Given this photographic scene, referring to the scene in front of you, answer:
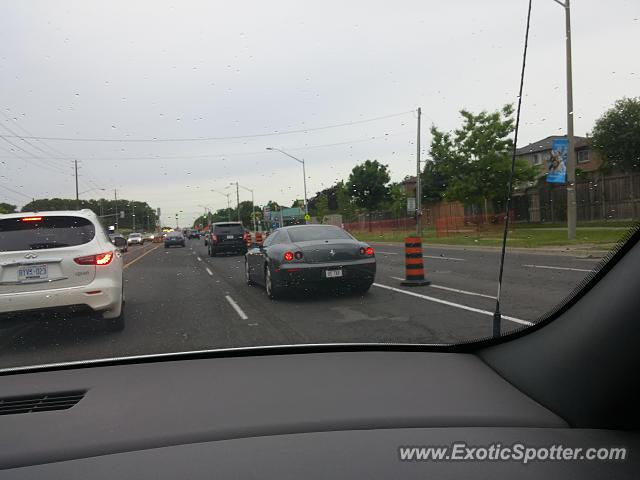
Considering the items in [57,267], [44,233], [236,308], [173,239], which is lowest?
[236,308]

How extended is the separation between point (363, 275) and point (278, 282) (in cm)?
142

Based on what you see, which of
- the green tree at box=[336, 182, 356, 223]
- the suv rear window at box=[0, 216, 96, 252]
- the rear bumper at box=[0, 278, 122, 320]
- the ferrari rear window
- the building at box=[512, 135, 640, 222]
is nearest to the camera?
the building at box=[512, 135, 640, 222]

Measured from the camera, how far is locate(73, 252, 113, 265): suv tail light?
5.89 meters

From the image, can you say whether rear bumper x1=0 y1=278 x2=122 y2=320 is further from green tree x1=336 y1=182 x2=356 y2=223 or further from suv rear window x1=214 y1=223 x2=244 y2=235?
green tree x1=336 y1=182 x2=356 y2=223

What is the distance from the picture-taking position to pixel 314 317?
6758 mm

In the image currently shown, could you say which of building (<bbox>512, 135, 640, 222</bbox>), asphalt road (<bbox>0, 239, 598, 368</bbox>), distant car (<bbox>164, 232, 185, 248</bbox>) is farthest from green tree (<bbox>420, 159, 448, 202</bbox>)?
distant car (<bbox>164, 232, 185, 248</bbox>)

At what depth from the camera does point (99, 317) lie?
6.04 m

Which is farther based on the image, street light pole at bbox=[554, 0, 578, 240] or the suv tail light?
the suv tail light

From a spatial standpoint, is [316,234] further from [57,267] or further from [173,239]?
[173,239]

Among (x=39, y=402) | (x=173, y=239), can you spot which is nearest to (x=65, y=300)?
(x=39, y=402)

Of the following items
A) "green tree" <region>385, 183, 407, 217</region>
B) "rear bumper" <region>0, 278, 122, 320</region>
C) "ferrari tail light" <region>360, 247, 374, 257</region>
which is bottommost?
"rear bumper" <region>0, 278, 122, 320</region>

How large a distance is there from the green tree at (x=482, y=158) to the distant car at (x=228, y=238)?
19.8 m

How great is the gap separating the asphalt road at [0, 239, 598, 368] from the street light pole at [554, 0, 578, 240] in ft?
0.92

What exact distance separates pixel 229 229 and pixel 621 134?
24899 mm
